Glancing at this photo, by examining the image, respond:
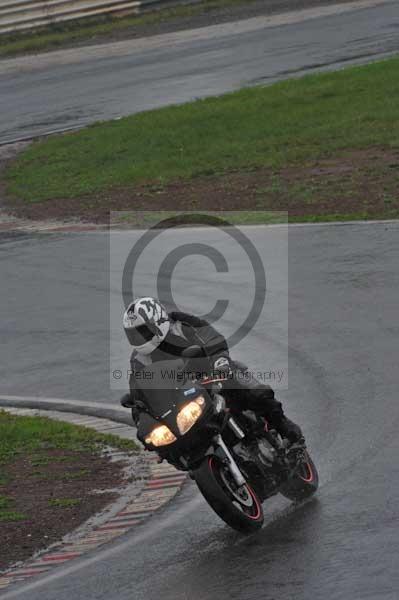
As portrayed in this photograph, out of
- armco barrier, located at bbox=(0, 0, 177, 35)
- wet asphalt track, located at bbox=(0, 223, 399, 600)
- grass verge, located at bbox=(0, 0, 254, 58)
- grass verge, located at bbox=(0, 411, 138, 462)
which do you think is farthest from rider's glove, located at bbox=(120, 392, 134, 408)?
armco barrier, located at bbox=(0, 0, 177, 35)

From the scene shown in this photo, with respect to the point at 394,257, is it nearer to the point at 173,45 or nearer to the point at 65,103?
the point at 65,103

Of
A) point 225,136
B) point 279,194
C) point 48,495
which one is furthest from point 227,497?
point 225,136

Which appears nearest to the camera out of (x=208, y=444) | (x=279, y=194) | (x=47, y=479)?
(x=208, y=444)

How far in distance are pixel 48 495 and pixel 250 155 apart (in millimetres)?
14469

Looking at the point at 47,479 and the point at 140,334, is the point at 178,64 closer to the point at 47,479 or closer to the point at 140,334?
the point at 47,479

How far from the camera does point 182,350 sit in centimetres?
886

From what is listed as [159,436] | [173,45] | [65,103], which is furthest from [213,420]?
[173,45]

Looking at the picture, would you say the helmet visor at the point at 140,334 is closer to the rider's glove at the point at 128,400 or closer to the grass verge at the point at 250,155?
the rider's glove at the point at 128,400

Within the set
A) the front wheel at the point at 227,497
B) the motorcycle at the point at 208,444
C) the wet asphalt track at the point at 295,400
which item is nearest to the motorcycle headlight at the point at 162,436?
the motorcycle at the point at 208,444

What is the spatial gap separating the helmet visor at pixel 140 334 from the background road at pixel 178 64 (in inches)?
829

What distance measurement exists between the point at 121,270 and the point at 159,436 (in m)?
9.24

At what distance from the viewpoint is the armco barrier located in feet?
131

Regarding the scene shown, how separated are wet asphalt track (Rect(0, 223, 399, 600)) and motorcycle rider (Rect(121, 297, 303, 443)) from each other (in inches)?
30.1

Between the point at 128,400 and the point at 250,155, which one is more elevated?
the point at 128,400
